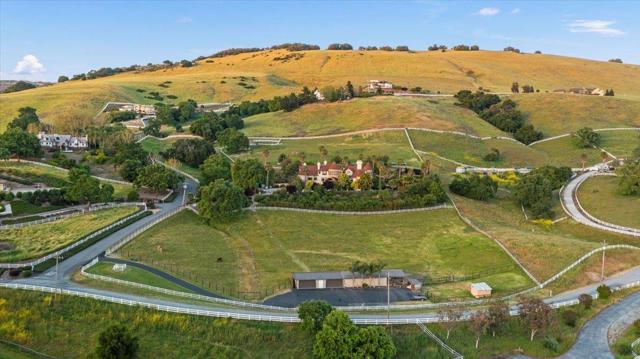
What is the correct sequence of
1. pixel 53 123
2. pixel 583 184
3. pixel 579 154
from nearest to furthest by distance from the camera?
pixel 583 184 → pixel 579 154 → pixel 53 123

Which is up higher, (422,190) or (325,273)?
(422,190)

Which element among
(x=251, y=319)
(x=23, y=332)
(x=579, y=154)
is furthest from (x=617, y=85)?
(x=23, y=332)

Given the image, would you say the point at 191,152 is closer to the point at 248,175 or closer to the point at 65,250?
the point at 248,175

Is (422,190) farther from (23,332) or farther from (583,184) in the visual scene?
(23,332)

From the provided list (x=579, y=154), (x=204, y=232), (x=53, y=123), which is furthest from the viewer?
(x=53, y=123)

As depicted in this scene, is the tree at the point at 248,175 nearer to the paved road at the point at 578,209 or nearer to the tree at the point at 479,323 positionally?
the tree at the point at 479,323
